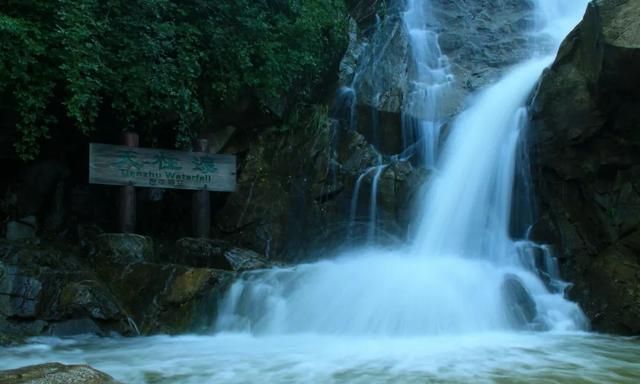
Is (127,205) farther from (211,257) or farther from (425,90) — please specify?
(425,90)

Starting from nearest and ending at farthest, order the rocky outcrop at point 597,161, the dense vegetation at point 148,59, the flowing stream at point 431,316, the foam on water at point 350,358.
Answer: the foam on water at point 350,358 < the flowing stream at point 431,316 < the rocky outcrop at point 597,161 < the dense vegetation at point 148,59

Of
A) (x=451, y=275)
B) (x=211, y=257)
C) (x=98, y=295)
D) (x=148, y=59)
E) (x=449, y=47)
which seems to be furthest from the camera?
(x=449, y=47)

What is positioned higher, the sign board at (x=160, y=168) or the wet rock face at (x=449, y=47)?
the wet rock face at (x=449, y=47)

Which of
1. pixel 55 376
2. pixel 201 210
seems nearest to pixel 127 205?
pixel 201 210

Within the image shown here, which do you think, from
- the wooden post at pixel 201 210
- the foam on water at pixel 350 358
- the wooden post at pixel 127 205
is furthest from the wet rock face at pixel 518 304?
the wooden post at pixel 127 205

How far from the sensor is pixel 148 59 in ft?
27.6

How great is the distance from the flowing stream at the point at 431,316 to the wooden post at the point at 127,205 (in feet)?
7.23

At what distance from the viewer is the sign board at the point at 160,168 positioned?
8562 millimetres

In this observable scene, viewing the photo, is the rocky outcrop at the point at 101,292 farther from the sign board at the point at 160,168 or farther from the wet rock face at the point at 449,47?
the wet rock face at the point at 449,47

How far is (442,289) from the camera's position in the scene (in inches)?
292

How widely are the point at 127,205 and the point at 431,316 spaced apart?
4.96 m

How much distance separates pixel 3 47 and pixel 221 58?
3.42 metres

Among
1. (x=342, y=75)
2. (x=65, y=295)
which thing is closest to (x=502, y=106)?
(x=342, y=75)

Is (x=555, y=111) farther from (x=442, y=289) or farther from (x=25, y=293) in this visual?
(x=25, y=293)
